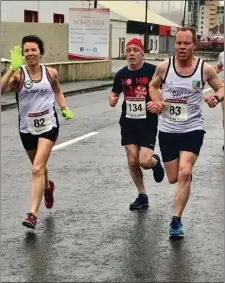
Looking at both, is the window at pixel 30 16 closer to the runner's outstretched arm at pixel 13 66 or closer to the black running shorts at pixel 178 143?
the runner's outstretched arm at pixel 13 66

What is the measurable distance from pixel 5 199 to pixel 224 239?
108 inches

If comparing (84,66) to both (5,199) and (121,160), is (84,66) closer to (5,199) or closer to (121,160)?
(121,160)

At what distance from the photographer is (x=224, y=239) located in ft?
18.3

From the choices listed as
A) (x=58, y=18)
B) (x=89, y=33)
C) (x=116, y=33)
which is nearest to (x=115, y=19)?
(x=116, y=33)

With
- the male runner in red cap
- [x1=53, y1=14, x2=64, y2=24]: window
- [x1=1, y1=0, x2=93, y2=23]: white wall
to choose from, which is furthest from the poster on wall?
the male runner in red cap

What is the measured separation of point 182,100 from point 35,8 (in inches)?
1507

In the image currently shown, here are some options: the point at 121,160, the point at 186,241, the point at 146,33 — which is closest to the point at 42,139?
the point at 186,241

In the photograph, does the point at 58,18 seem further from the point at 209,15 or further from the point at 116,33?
the point at 209,15

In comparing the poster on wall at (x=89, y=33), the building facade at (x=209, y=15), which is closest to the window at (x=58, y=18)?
the poster on wall at (x=89, y=33)

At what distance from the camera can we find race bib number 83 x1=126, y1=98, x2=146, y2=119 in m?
6.68

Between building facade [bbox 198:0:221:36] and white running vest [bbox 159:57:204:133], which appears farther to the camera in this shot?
building facade [bbox 198:0:221:36]

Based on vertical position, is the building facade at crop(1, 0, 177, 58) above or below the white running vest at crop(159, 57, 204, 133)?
above

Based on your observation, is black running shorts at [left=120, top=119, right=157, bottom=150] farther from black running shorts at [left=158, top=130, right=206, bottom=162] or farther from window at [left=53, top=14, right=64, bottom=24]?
window at [left=53, top=14, right=64, bottom=24]

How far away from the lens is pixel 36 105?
632cm
